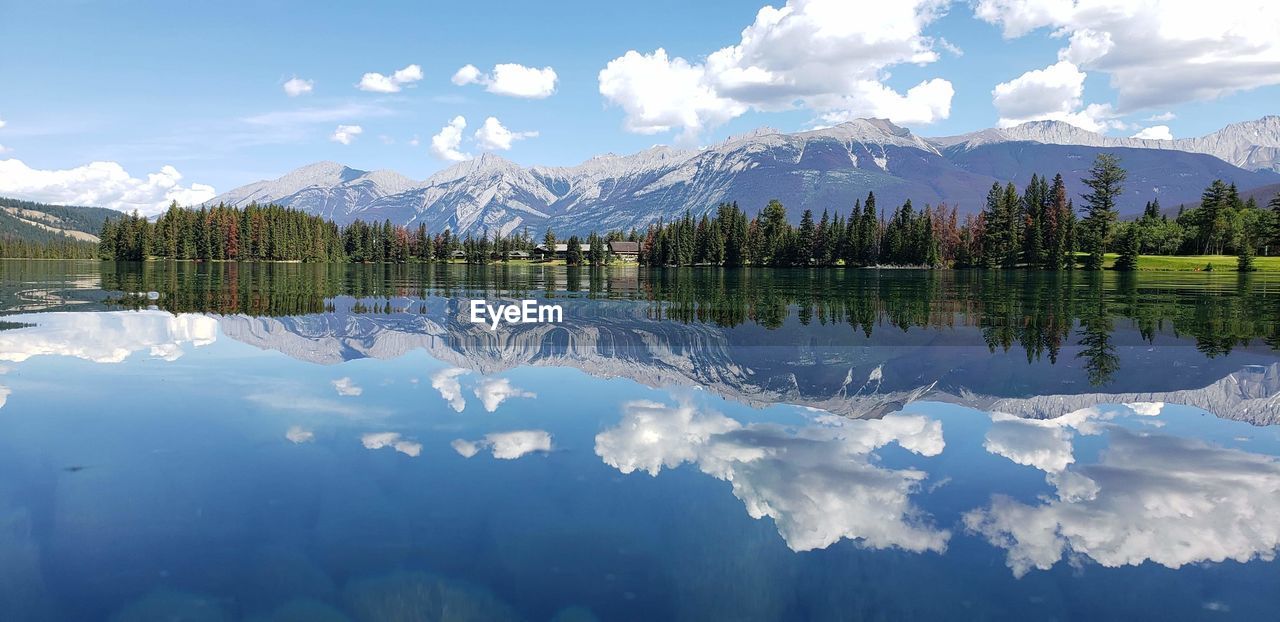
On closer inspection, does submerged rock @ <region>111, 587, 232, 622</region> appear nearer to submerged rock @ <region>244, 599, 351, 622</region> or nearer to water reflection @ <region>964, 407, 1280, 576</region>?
submerged rock @ <region>244, 599, 351, 622</region>

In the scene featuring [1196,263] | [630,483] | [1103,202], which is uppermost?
[1103,202]

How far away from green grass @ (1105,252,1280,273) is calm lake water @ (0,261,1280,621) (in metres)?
135

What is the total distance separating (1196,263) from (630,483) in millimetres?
169215

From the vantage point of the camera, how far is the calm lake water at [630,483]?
33.1 ft

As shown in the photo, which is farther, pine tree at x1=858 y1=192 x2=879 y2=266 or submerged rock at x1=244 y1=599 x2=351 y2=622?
pine tree at x1=858 y1=192 x2=879 y2=266

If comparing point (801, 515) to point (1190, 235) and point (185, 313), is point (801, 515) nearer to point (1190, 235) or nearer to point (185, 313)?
point (185, 313)

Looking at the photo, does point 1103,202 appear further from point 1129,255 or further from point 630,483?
point 630,483

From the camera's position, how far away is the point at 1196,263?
145 meters

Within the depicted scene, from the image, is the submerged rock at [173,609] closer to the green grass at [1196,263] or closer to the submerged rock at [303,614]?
the submerged rock at [303,614]

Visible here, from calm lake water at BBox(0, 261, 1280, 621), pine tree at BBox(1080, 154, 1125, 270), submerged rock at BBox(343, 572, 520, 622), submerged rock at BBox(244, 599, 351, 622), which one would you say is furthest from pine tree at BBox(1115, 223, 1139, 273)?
submerged rock at BBox(244, 599, 351, 622)

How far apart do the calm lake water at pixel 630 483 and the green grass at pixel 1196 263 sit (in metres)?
135

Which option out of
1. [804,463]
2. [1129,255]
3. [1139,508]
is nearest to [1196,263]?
[1129,255]

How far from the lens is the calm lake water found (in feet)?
33.1

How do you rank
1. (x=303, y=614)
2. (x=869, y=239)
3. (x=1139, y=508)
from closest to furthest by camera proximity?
(x=303, y=614)
(x=1139, y=508)
(x=869, y=239)
